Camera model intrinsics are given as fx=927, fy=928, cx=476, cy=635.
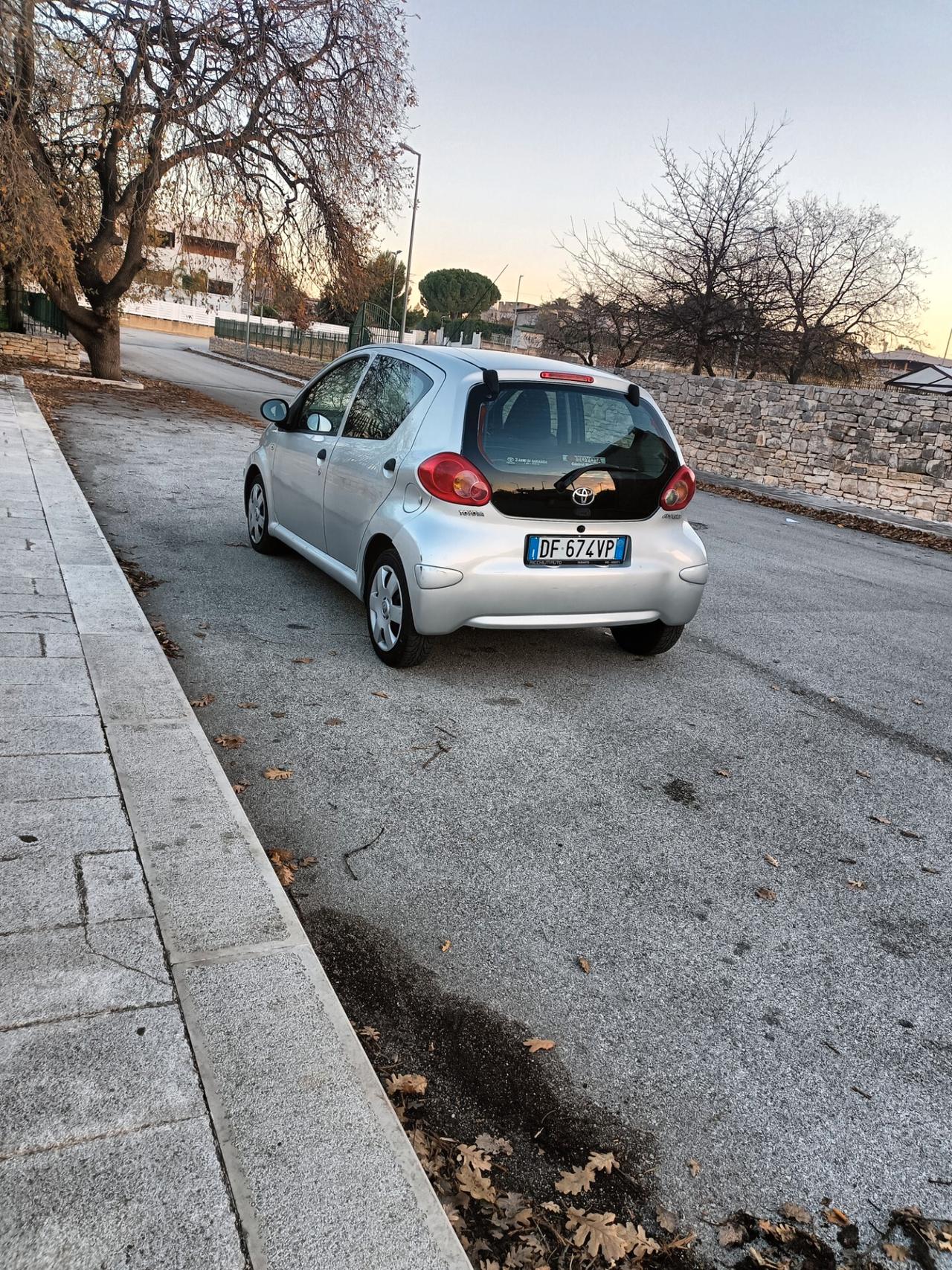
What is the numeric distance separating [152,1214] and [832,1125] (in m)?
1.57

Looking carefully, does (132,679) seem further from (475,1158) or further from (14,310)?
(14,310)

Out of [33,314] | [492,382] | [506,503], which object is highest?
[33,314]

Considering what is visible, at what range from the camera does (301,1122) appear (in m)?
1.95

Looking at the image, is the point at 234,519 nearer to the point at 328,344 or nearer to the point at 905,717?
the point at 905,717

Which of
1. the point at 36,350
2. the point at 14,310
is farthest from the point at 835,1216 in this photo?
the point at 14,310

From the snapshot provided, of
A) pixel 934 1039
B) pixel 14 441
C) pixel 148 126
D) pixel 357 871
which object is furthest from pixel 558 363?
pixel 148 126

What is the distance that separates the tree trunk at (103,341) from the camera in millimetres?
20812

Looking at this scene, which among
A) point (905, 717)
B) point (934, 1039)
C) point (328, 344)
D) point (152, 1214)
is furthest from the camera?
point (328, 344)

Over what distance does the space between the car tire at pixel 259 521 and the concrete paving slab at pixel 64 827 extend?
4.19 m

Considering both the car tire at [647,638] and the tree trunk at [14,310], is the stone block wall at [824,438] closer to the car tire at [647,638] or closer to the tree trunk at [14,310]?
the car tire at [647,638]

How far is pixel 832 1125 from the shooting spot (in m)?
2.26

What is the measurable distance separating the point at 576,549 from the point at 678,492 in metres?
0.74

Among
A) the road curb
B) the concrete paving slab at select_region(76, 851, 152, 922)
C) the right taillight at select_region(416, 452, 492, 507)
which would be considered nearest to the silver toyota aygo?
the right taillight at select_region(416, 452, 492, 507)

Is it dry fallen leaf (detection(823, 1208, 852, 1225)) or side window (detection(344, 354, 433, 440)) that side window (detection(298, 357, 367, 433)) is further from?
dry fallen leaf (detection(823, 1208, 852, 1225))
